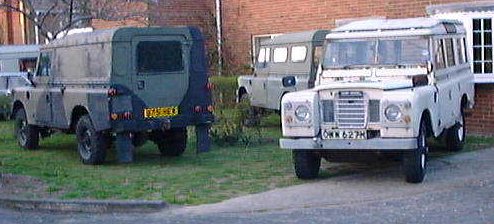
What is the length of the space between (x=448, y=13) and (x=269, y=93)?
4.36 metres

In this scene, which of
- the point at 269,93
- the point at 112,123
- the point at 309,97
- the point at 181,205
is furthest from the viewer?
the point at 269,93

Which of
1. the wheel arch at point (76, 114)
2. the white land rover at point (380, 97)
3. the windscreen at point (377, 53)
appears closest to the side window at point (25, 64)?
the wheel arch at point (76, 114)

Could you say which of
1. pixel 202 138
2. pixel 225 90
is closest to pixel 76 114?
pixel 202 138

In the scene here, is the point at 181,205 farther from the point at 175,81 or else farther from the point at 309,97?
the point at 175,81

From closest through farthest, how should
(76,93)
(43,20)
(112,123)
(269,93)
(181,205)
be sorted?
(181,205) → (112,123) → (76,93) → (269,93) → (43,20)

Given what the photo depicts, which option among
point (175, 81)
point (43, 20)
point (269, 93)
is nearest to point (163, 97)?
point (175, 81)

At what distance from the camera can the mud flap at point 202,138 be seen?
1439cm

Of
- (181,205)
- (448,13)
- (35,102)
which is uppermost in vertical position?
(448,13)

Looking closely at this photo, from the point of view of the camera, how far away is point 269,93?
1888 cm

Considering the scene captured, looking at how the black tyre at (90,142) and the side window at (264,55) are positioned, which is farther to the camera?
the side window at (264,55)

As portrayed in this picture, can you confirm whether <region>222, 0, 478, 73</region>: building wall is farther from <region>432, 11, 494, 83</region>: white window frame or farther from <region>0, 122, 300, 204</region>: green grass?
<region>0, 122, 300, 204</region>: green grass

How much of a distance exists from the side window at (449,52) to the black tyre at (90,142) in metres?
5.56

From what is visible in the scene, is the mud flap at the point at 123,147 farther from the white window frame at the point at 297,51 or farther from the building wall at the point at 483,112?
the building wall at the point at 483,112

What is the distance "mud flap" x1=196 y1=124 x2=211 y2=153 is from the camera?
14.4 meters
